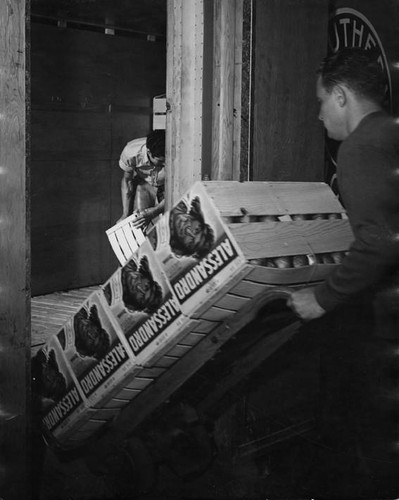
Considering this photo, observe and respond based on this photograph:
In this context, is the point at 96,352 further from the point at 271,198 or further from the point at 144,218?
the point at 144,218

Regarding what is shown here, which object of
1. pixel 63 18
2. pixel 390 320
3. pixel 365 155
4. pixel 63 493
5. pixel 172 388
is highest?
pixel 63 18

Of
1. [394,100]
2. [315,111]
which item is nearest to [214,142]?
[315,111]

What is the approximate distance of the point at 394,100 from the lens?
11.9ft

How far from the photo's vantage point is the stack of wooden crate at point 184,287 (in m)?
3.06

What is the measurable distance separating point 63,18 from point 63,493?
4.82 m

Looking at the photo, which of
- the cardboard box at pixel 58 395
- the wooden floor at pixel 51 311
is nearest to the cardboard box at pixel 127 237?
the wooden floor at pixel 51 311

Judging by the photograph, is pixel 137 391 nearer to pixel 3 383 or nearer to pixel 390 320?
pixel 3 383

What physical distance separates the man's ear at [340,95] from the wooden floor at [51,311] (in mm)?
2803

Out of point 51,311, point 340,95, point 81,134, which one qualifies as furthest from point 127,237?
point 340,95

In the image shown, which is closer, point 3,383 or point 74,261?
point 3,383

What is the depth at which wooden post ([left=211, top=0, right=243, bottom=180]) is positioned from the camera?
386 cm

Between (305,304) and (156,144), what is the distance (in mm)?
3318

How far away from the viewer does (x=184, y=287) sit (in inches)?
123

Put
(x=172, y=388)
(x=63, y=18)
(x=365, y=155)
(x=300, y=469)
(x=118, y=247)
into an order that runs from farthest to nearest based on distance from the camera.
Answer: (x=63, y=18)
(x=118, y=247)
(x=300, y=469)
(x=172, y=388)
(x=365, y=155)
